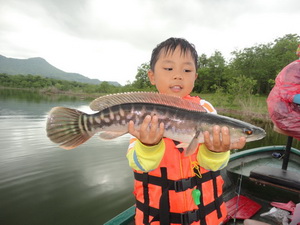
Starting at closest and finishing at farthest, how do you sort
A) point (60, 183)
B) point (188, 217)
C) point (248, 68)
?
point (188, 217) → point (60, 183) → point (248, 68)

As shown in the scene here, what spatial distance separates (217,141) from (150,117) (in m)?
0.84

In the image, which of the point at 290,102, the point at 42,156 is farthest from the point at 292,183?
the point at 42,156

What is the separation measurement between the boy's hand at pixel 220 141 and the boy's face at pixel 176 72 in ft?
2.46

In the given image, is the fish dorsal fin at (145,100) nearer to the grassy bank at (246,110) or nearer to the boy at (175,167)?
the boy at (175,167)

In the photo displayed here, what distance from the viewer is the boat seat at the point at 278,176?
345 cm

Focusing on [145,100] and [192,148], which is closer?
[192,148]

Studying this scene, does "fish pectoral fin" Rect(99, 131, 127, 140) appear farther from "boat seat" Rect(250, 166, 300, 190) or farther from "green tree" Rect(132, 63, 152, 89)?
"green tree" Rect(132, 63, 152, 89)

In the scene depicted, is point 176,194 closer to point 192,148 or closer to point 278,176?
point 192,148

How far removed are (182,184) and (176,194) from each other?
14 centimetres

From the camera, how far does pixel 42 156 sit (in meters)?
9.27

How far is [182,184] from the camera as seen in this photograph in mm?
2396

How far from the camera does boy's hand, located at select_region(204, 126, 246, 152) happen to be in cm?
220

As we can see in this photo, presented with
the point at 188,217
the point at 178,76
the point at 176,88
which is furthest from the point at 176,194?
the point at 178,76

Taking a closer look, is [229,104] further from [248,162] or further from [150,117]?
[150,117]
